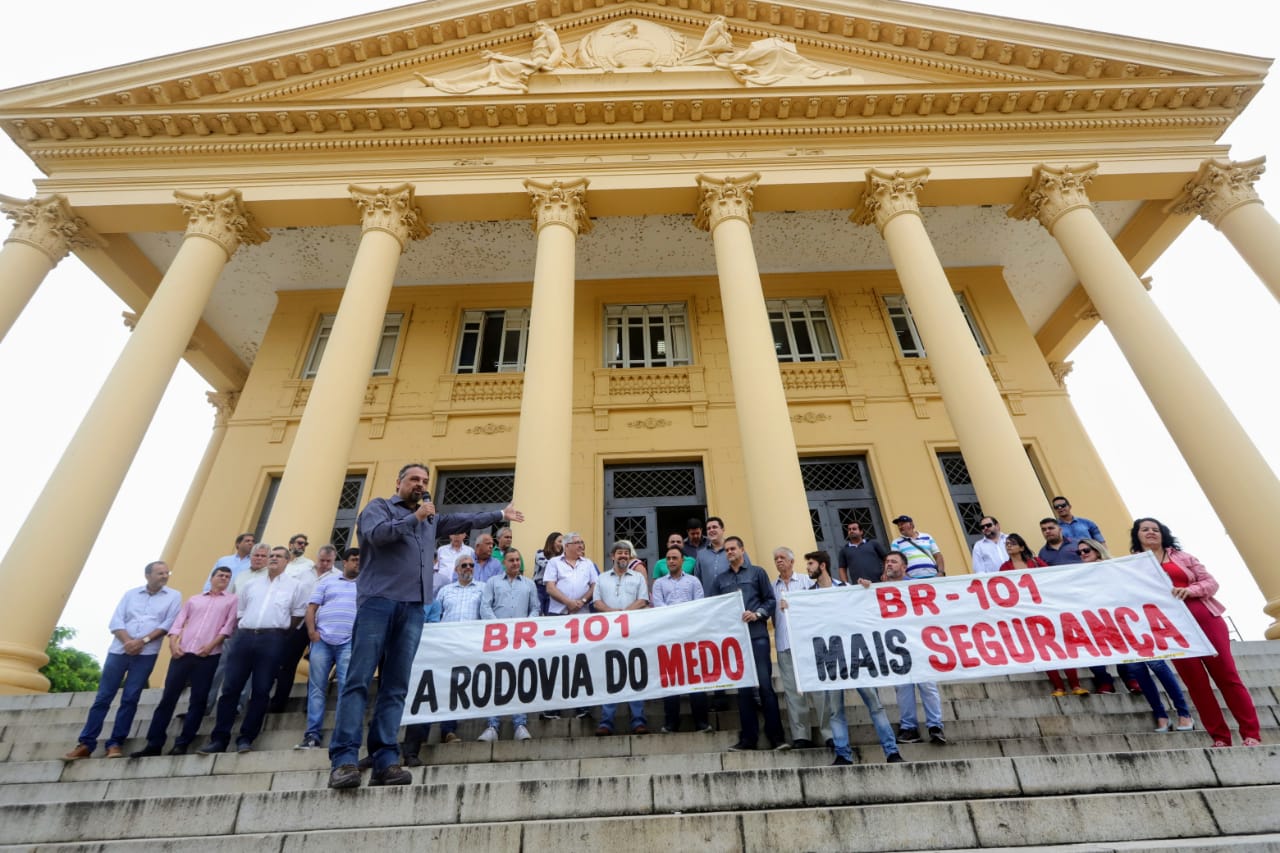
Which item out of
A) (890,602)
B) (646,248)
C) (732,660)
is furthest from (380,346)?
(890,602)

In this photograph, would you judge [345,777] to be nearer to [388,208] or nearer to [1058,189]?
[388,208]

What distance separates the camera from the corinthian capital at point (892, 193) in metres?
11.2

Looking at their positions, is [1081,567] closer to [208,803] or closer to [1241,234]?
[208,803]

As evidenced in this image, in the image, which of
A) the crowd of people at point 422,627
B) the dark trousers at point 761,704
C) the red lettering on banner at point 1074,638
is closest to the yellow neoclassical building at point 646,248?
the crowd of people at point 422,627

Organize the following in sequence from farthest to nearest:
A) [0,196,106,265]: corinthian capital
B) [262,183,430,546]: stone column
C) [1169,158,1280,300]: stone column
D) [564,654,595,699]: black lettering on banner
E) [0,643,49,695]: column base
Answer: [0,196,106,265]: corinthian capital
[1169,158,1280,300]: stone column
[262,183,430,546]: stone column
[0,643,49,695]: column base
[564,654,595,699]: black lettering on banner

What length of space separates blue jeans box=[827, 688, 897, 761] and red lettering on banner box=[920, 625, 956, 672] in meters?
0.73

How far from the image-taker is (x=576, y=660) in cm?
521

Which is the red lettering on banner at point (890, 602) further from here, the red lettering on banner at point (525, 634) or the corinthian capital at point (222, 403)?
the corinthian capital at point (222, 403)

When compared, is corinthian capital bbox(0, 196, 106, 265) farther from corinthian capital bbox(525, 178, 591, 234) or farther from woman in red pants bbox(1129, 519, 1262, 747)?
woman in red pants bbox(1129, 519, 1262, 747)

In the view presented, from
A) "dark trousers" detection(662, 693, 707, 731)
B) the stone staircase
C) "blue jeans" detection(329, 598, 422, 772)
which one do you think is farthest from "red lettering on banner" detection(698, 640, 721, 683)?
"blue jeans" detection(329, 598, 422, 772)

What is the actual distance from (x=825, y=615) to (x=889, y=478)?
27.4ft

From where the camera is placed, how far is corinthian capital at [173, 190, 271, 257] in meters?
11.1

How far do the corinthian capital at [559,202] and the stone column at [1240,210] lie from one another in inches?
426

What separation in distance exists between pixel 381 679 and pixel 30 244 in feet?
38.7
